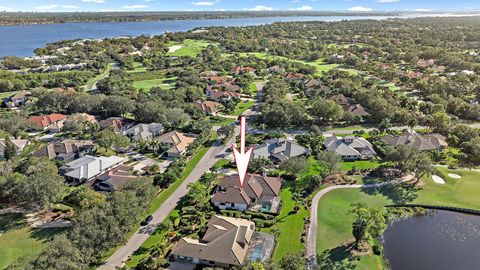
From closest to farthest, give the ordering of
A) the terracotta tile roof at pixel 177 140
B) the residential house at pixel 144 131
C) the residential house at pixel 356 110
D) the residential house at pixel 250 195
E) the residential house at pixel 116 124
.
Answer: the residential house at pixel 250 195, the terracotta tile roof at pixel 177 140, the residential house at pixel 144 131, the residential house at pixel 116 124, the residential house at pixel 356 110

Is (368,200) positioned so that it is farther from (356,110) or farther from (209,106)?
(209,106)

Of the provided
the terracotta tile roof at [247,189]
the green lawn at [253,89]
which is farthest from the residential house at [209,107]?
the terracotta tile roof at [247,189]

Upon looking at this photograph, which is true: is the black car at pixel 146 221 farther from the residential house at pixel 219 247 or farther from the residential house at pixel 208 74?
the residential house at pixel 208 74

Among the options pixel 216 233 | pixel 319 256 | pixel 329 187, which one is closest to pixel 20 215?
pixel 216 233

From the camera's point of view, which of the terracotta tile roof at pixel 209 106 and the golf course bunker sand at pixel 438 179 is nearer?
the golf course bunker sand at pixel 438 179

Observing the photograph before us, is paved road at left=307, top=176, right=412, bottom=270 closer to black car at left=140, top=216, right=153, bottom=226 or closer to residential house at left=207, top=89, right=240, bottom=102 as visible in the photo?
black car at left=140, top=216, right=153, bottom=226

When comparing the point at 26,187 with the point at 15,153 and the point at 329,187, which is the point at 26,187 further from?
the point at 329,187

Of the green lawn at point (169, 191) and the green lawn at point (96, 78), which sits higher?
the green lawn at point (96, 78)
